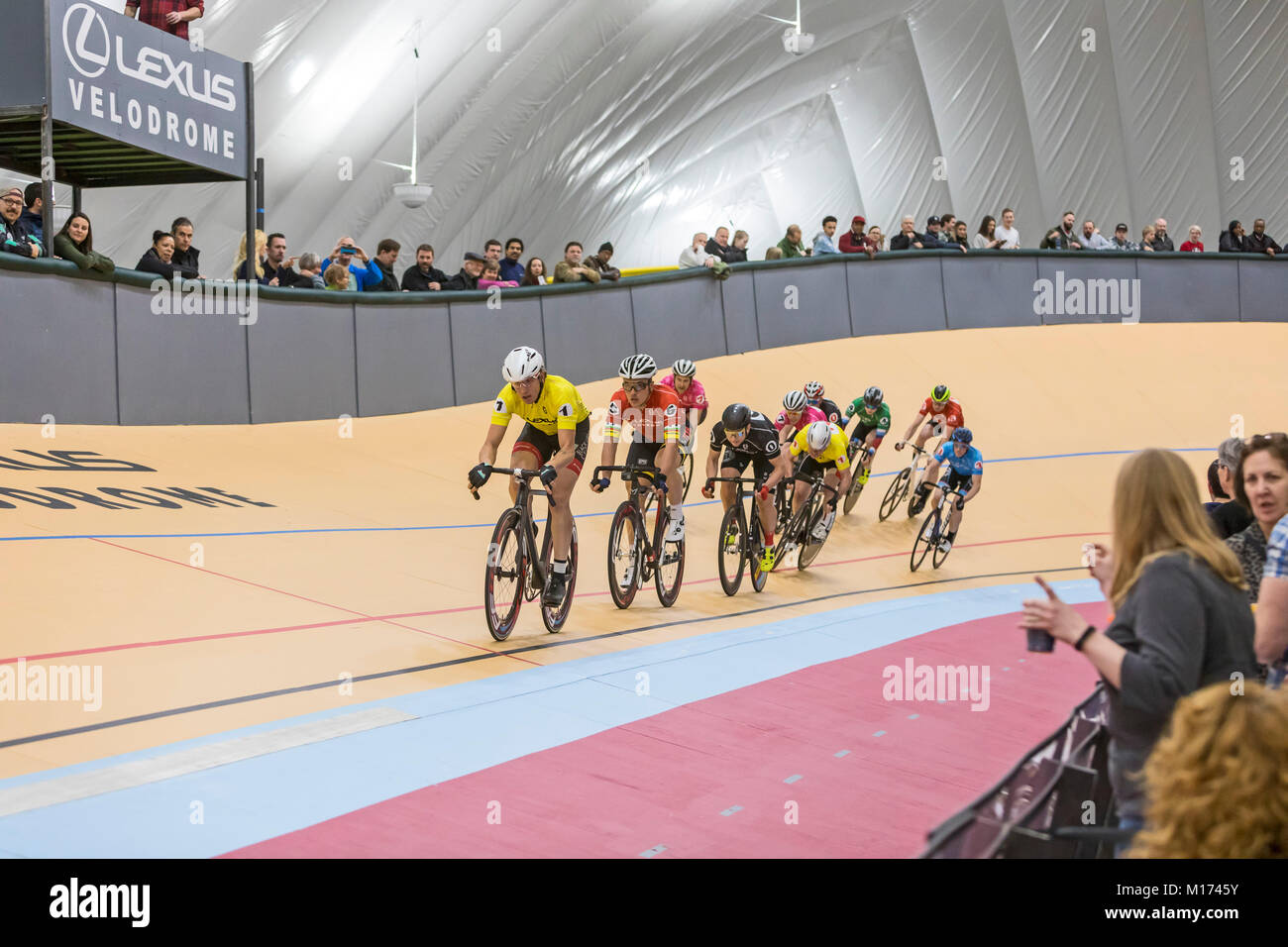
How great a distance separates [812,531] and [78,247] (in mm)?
6673

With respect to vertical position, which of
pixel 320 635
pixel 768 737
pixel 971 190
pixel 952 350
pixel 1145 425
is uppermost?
pixel 971 190

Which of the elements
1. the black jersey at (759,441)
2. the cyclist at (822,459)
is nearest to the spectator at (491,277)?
the cyclist at (822,459)

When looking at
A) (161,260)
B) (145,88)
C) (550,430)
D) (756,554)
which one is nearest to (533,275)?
(161,260)

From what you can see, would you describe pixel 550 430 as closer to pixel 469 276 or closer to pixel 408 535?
pixel 408 535

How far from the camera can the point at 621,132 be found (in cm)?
3200

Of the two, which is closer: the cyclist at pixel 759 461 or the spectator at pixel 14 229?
the cyclist at pixel 759 461

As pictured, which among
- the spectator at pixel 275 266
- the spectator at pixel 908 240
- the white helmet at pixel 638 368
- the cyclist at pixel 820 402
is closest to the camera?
the white helmet at pixel 638 368

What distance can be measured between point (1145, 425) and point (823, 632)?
37.2 ft

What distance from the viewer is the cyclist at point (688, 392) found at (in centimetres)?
966

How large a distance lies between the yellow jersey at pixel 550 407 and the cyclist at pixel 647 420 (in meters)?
0.64

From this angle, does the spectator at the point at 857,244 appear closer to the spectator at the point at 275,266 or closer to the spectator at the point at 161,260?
the spectator at the point at 275,266

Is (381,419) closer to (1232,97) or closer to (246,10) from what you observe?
(246,10)

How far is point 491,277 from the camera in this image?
48.8 ft

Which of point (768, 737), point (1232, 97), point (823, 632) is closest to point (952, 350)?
point (823, 632)
